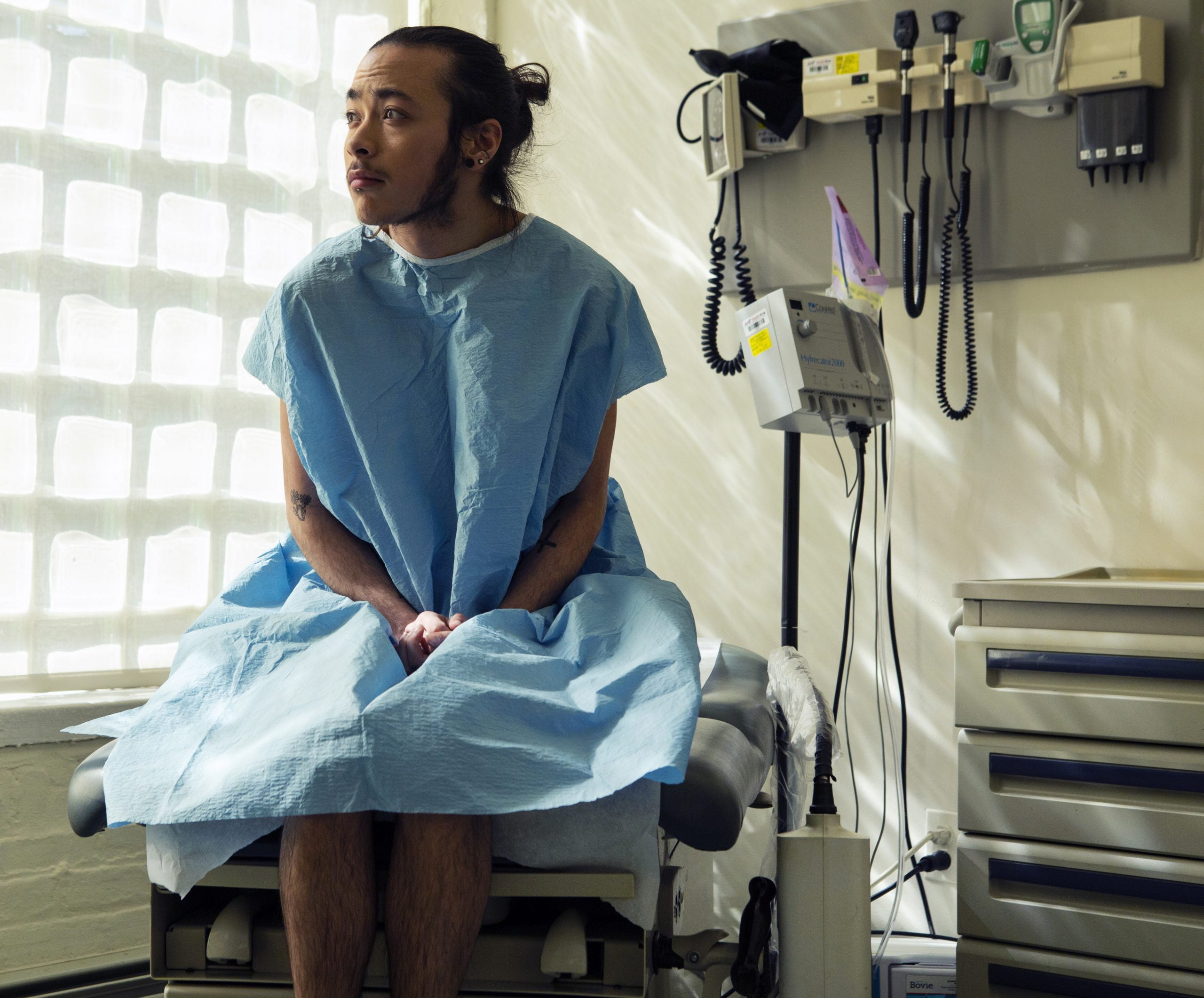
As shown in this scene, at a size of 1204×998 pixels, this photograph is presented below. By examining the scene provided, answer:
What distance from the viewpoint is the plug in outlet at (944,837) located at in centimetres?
204

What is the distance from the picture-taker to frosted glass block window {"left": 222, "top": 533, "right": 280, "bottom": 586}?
215 centimetres

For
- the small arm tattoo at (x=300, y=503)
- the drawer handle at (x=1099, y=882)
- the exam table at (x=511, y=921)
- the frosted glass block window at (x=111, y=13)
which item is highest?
the frosted glass block window at (x=111, y=13)

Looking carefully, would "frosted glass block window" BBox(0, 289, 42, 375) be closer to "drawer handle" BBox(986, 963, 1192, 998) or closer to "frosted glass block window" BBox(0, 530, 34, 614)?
A: "frosted glass block window" BBox(0, 530, 34, 614)

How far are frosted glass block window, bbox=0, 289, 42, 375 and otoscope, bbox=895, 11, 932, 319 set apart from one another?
149 centimetres

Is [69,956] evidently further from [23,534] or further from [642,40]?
[642,40]

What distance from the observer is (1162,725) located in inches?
55.7

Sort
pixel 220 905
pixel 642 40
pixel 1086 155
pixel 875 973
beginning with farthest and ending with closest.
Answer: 1. pixel 642 40
2. pixel 1086 155
3. pixel 875 973
4. pixel 220 905

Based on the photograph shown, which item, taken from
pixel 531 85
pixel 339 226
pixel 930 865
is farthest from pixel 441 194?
pixel 930 865

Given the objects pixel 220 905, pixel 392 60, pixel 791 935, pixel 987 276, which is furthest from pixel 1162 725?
pixel 392 60

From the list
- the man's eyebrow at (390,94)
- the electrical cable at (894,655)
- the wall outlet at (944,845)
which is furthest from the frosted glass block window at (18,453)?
the wall outlet at (944,845)

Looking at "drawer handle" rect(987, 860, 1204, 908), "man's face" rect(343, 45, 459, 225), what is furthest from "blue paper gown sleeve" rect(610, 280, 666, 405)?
"drawer handle" rect(987, 860, 1204, 908)

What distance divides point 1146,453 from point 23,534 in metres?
1.89

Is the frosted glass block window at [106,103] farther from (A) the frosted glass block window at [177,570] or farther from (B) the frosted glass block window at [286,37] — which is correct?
(A) the frosted glass block window at [177,570]

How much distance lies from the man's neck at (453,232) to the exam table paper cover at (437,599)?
2 centimetres
